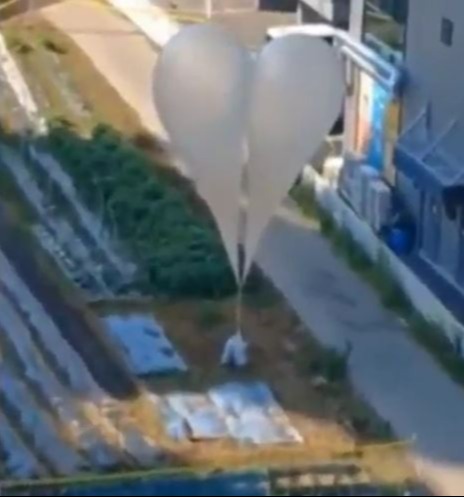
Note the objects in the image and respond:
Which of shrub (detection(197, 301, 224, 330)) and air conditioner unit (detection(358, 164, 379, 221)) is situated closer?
shrub (detection(197, 301, 224, 330))

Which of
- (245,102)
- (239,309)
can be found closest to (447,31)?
(245,102)

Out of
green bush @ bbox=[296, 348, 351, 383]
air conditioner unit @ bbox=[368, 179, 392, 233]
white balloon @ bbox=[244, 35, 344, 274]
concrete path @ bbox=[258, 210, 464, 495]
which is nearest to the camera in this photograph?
concrete path @ bbox=[258, 210, 464, 495]

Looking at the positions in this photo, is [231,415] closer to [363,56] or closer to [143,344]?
[143,344]

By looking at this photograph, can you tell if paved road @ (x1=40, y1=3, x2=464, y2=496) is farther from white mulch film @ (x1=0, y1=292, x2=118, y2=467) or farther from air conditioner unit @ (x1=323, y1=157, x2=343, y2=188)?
white mulch film @ (x1=0, y1=292, x2=118, y2=467)

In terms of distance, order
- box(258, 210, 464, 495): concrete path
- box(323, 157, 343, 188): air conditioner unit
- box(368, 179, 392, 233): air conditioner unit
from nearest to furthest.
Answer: box(258, 210, 464, 495): concrete path < box(368, 179, 392, 233): air conditioner unit < box(323, 157, 343, 188): air conditioner unit

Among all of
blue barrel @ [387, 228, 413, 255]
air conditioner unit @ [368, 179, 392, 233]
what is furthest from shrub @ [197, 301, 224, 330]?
air conditioner unit @ [368, 179, 392, 233]

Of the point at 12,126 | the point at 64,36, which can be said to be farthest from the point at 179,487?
the point at 64,36

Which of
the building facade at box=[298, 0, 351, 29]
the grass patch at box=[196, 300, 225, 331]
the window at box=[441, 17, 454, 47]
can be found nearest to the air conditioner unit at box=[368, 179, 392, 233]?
the window at box=[441, 17, 454, 47]

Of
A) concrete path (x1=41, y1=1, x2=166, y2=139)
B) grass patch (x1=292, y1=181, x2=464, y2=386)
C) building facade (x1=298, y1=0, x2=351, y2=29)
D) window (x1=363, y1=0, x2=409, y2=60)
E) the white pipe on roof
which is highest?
window (x1=363, y1=0, x2=409, y2=60)

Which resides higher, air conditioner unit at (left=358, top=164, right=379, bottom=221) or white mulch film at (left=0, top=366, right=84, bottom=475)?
white mulch film at (left=0, top=366, right=84, bottom=475)
